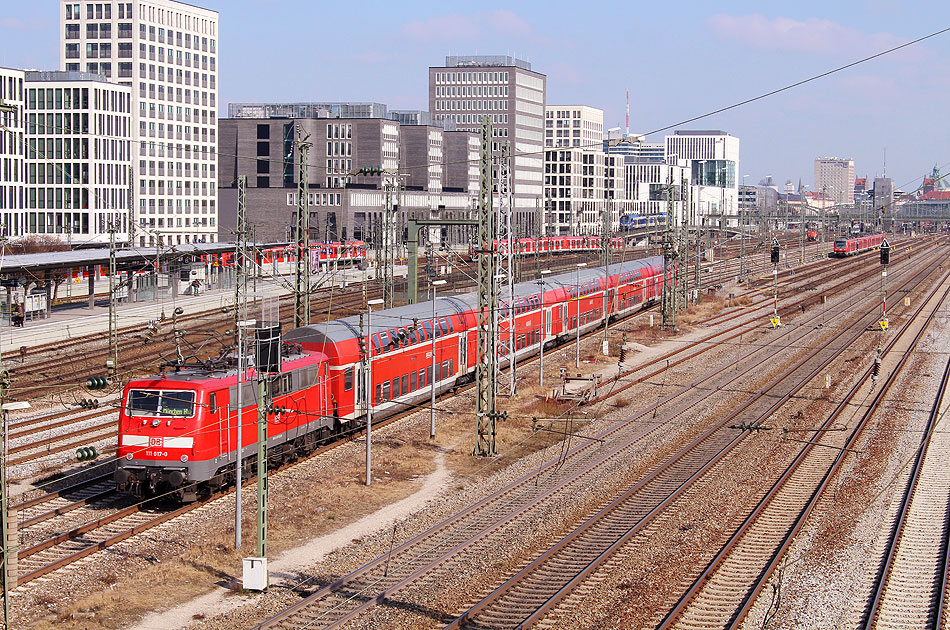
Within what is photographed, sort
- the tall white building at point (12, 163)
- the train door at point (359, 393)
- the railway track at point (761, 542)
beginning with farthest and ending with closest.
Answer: the tall white building at point (12, 163)
the train door at point (359, 393)
the railway track at point (761, 542)

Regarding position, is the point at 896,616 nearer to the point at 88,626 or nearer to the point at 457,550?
the point at 457,550

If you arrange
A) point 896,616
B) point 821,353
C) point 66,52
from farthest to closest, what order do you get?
point 66,52 < point 821,353 < point 896,616

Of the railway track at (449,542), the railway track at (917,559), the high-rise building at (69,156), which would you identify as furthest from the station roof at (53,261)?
the high-rise building at (69,156)

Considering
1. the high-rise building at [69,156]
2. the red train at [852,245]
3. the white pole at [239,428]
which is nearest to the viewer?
the white pole at [239,428]

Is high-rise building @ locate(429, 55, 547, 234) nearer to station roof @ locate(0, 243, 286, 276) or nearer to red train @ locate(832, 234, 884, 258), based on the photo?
red train @ locate(832, 234, 884, 258)

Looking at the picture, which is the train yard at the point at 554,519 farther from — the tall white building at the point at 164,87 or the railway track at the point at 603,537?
the tall white building at the point at 164,87

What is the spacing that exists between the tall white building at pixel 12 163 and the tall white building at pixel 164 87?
12152 mm

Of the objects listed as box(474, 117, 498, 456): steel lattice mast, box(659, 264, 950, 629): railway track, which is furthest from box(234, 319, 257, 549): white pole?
box(659, 264, 950, 629): railway track

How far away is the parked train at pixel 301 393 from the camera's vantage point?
24625 mm

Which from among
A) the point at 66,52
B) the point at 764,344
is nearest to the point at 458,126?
the point at 66,52

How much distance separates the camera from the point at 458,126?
629ft

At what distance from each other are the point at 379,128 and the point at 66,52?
43741 mm

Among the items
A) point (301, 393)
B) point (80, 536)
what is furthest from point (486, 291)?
point (80, 536)

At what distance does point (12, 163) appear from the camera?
350ft
